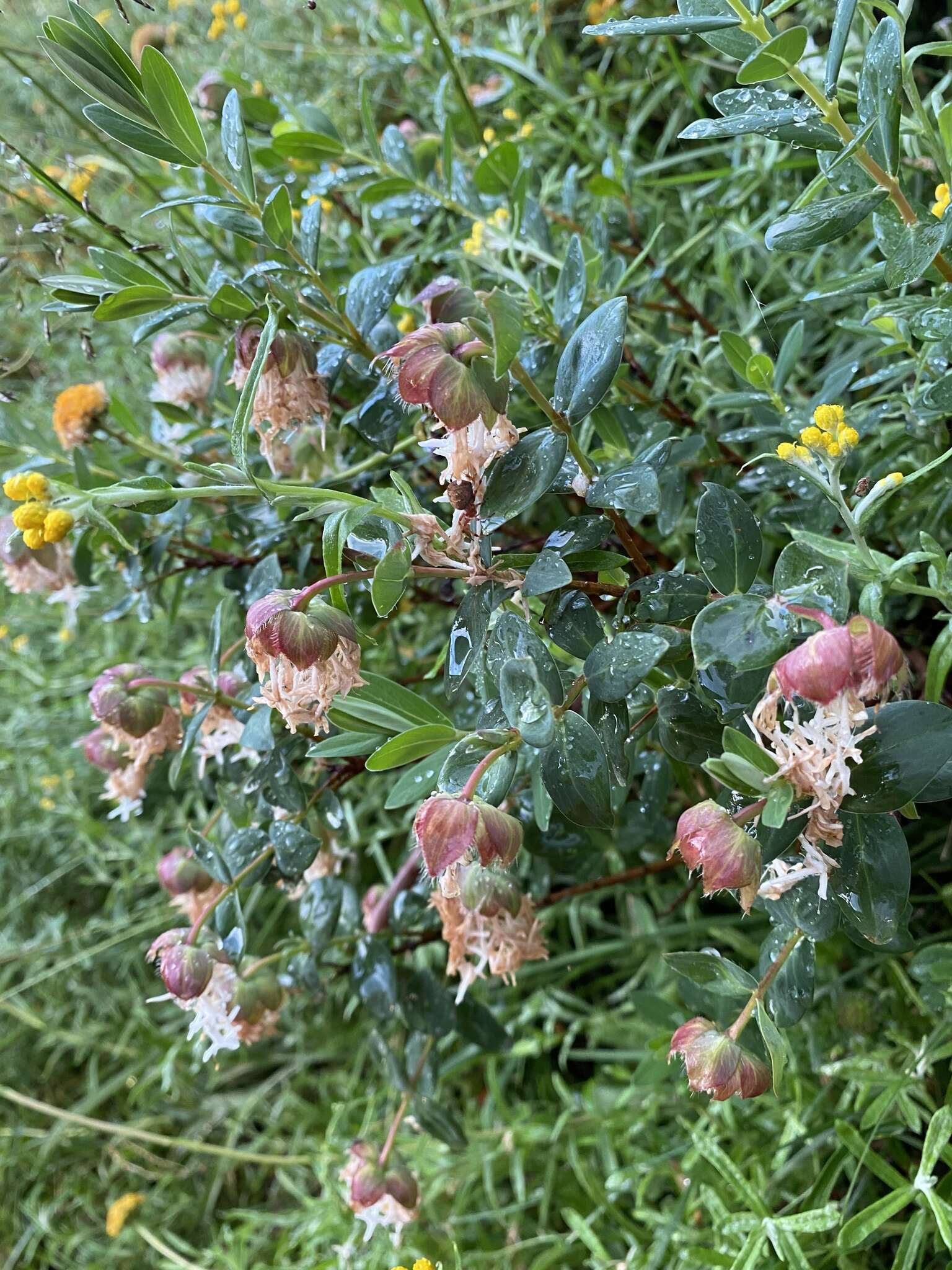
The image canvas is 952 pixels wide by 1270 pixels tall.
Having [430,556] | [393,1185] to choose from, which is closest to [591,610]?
[430,556]

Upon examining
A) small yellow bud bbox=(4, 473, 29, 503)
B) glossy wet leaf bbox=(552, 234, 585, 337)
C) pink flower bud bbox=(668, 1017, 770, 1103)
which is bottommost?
pink flower bud bbox=(668, 1017, 770, 1103)

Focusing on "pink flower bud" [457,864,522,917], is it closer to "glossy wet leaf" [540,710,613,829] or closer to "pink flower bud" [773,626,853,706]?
"glossy wet leaf" [540,710,613,829]

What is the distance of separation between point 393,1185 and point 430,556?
443mm

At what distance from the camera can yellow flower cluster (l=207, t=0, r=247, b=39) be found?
1086mm

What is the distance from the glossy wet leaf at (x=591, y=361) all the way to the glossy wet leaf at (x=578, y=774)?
131 mm

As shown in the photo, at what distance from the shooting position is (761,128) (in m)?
0.39

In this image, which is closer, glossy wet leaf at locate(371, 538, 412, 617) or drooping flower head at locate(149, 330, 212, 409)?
glossy wet leaf at locate(371, 538, 412, 617)

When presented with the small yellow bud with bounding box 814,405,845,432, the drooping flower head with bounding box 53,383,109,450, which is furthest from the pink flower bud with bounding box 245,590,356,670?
the drooping flower head with bounding box 53,383,109,450

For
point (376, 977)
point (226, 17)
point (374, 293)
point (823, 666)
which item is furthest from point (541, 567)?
point (226, 17)

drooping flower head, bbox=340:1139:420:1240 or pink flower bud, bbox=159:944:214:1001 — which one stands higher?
pink flower bud, bbox=159:944:214:1001

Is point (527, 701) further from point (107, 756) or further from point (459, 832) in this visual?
point (107, 756)

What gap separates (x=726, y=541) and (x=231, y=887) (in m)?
0.33

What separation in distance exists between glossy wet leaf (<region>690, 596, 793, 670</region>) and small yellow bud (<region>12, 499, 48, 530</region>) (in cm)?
30

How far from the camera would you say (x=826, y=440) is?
1.29 ft
